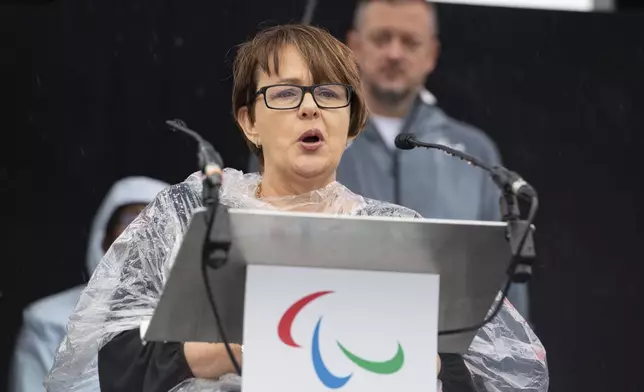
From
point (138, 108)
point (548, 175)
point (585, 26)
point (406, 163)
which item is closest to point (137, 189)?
point (138, 108)

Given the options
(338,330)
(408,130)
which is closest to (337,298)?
(338,330)

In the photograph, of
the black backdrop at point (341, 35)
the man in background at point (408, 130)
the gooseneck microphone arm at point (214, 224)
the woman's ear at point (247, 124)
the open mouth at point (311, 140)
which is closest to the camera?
the gooseneck microphone arm at point (214, 224)

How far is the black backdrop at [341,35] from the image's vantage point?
3812 millimetres

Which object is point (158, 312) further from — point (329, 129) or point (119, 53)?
point (119, 53)

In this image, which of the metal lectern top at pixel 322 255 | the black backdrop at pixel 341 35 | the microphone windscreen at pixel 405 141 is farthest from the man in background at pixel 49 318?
the metal lectern top at pixel 322 255

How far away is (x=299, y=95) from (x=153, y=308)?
0.52 meters

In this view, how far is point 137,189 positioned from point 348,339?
226 centimetres

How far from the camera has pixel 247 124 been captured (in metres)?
2.42

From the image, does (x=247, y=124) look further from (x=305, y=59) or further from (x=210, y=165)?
(x=210, y=165)

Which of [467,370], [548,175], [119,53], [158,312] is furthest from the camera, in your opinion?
[548,175]

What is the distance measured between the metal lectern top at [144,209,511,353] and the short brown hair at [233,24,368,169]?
1.96 ft

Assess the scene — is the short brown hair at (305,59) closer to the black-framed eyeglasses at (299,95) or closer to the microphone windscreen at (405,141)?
the black-framed eyeglasses at (299,95)

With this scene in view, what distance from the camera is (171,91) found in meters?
3.92

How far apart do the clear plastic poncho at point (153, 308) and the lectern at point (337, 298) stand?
1.24ft
